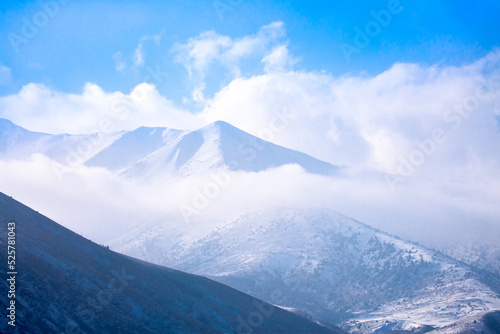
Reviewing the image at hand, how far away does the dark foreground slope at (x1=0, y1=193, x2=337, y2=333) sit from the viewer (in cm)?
6366

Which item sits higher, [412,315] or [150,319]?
[412,315]

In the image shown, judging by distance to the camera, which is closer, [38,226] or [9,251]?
[9,251]

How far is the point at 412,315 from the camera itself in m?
191

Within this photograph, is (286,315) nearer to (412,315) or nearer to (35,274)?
(35,274)

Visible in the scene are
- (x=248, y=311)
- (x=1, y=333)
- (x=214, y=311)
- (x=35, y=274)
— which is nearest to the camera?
(x=1, y=333)

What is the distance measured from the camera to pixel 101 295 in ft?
250

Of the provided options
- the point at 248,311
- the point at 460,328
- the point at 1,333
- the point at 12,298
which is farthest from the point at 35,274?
the point at 460,328

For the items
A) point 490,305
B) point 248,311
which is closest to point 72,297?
point 248,311

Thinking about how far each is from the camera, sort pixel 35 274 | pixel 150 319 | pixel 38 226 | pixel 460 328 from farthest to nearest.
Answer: pixel 460 328 → pixel 38 226 → pixel 150 319 → pixel 35 274

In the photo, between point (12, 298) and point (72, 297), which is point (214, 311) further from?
point (12, 298)

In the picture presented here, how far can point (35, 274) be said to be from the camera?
69.1 meters

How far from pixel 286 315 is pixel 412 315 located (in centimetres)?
10096

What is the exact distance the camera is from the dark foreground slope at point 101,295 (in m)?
63.7

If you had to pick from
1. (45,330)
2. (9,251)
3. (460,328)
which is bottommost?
(45,330)
